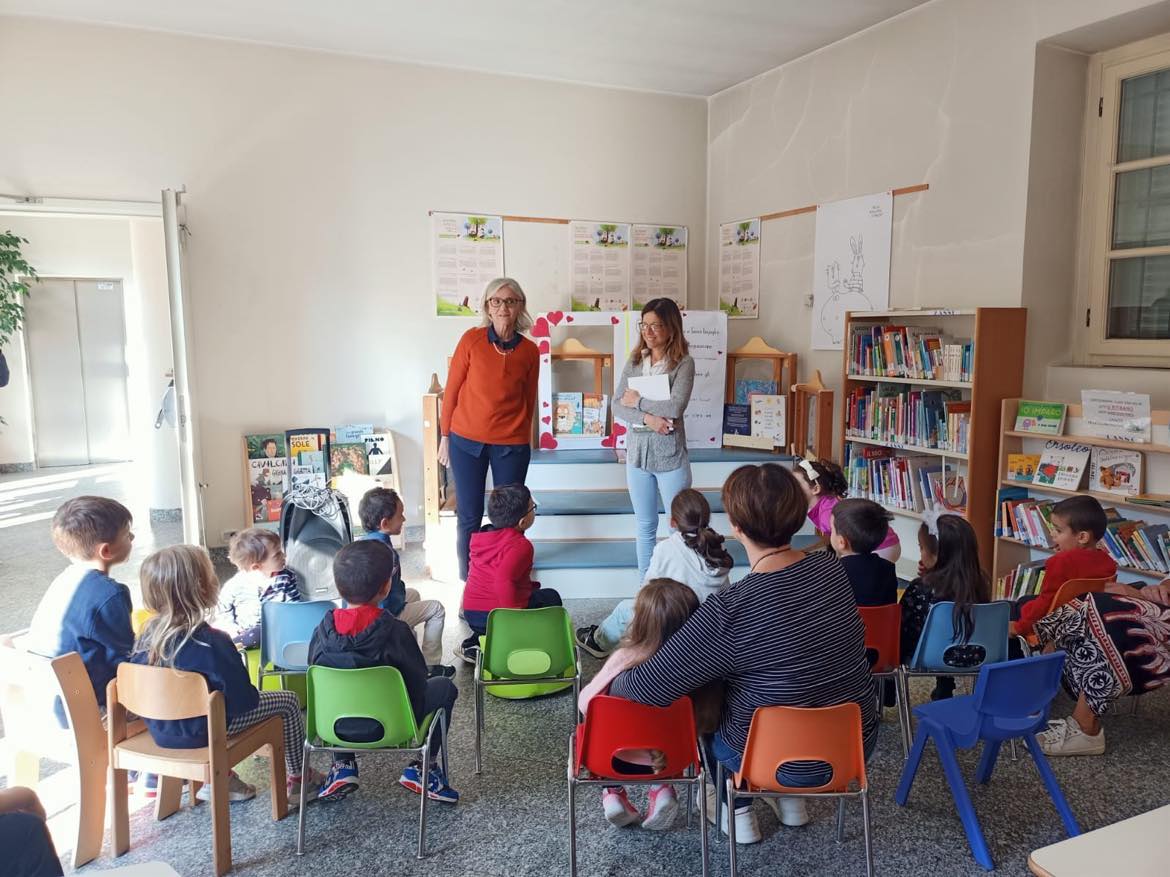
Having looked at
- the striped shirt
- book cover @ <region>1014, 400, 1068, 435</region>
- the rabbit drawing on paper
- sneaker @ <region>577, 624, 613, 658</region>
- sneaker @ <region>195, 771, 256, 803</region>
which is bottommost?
sneaker @ <region>195, 771, 256, 803</region>

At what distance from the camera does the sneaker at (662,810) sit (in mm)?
2324

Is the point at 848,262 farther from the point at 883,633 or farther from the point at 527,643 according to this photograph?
the point at 527,643

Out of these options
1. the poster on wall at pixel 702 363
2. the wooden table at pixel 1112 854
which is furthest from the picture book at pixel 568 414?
the wooden table at pixel 1112 854

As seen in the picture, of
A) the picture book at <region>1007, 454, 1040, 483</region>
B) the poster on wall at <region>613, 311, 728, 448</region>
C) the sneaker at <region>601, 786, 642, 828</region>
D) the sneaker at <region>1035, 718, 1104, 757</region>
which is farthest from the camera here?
the poster on wall at <region>613, 311, 728, 448</region>

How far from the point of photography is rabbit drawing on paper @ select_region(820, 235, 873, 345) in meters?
4.95

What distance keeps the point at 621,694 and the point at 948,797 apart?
123cm

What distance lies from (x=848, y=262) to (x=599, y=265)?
1.83 m

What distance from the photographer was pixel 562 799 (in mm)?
2492

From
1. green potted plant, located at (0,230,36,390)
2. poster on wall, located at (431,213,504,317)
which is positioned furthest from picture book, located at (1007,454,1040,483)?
green potted plant, located at (0,230,36,390)

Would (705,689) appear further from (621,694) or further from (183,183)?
(183,183)

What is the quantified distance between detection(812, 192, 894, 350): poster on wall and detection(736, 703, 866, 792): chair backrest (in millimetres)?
3478

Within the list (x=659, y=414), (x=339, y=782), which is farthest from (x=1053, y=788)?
(x=659, y=414)

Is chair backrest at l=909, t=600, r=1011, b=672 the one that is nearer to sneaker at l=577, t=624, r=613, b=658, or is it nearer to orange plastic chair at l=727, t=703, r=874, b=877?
orange plastic chair at l=727, t=703, r=874, b=877

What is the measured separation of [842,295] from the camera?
5098mm
